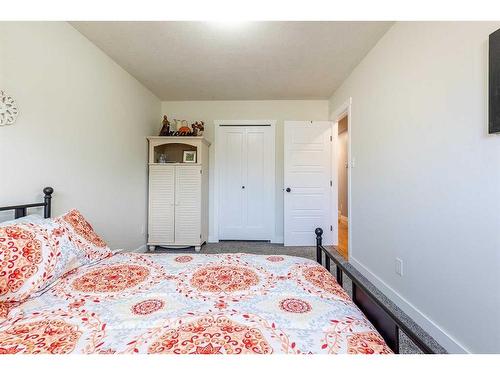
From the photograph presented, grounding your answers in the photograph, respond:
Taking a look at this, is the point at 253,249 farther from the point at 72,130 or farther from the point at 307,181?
the point at 72,130

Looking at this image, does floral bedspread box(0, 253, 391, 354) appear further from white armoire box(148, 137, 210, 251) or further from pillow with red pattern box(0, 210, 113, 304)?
white armoire box(148, 137, 210, 251)

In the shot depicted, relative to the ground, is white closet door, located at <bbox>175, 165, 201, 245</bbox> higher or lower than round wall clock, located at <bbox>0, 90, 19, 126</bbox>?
lower

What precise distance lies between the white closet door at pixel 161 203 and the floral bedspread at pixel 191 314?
2.13m

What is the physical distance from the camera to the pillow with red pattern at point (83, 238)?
1.35 meters

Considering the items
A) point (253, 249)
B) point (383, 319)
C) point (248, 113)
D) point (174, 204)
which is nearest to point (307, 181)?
point (253, 249)

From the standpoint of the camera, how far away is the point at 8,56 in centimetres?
154

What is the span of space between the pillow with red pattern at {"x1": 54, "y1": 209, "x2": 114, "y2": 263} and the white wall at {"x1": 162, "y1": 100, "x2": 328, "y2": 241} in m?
2.53

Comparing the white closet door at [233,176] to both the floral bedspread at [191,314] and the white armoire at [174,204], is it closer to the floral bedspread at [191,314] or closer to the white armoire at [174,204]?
the white armoire at [174,204]

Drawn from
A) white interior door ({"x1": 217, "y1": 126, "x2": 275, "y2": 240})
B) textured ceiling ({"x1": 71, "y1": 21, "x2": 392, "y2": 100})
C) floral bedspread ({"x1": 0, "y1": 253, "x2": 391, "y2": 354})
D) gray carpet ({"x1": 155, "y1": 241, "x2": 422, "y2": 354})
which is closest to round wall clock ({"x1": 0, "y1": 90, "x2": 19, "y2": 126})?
textured ceiling ({"x1": 71, "y1": 21, "x2": 392, "y2": 100})

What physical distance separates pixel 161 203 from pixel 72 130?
62.1 inches

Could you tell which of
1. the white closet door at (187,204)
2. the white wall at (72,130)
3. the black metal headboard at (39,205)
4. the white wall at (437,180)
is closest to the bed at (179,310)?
the black metal headboard at (39,205)

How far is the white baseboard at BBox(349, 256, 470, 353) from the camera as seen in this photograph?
4.63 ft

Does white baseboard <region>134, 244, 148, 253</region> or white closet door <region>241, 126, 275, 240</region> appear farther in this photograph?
white closet door <region>241, 126, 275, 240</region>

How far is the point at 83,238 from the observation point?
4.65 ft
